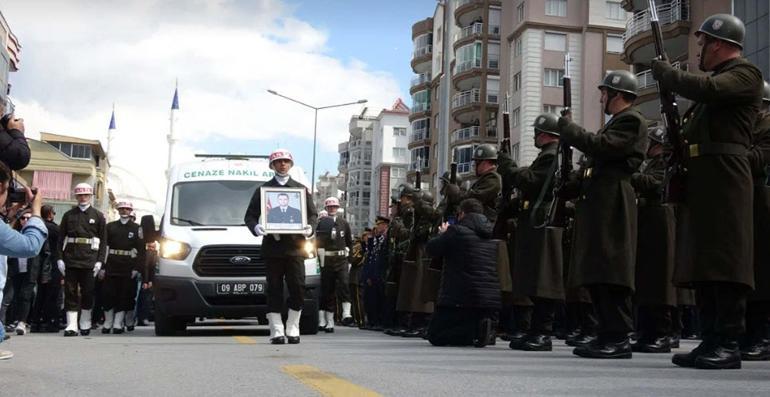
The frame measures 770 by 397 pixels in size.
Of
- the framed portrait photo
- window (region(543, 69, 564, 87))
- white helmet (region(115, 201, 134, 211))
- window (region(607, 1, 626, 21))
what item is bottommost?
the framed portrait photo

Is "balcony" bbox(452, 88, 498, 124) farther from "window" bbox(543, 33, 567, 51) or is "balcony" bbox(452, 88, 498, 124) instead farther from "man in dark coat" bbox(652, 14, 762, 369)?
"man in dark coat" bbox(652, 14, 762, 369)

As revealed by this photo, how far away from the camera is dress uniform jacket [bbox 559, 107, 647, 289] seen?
8297 mm

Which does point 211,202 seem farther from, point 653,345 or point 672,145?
point 672,145

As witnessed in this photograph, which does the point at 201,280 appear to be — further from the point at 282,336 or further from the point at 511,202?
the point at 511,202

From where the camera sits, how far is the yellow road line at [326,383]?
18.5 ft

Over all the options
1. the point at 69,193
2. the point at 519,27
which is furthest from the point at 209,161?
the point at 69,193

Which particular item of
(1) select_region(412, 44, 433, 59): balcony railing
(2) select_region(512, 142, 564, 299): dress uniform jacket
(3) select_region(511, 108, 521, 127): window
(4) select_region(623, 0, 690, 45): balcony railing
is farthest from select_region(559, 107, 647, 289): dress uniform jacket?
(1) select_region(412, 44, 433, 59): balcony railing

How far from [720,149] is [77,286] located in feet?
33.5

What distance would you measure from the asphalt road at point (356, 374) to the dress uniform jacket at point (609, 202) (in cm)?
70

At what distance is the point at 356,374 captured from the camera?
685cm

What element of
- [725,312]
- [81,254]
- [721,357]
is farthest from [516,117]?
[721,357]

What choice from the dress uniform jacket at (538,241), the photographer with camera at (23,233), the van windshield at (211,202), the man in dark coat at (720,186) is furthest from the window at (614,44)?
the photographer with camera at (23,233)

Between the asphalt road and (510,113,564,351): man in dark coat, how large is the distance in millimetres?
519

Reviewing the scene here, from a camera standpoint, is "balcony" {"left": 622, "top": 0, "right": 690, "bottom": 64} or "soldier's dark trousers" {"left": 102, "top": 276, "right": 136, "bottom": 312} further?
"balcony" {"left": 622, "top": 0, "right": 690, "bottom": 64}
